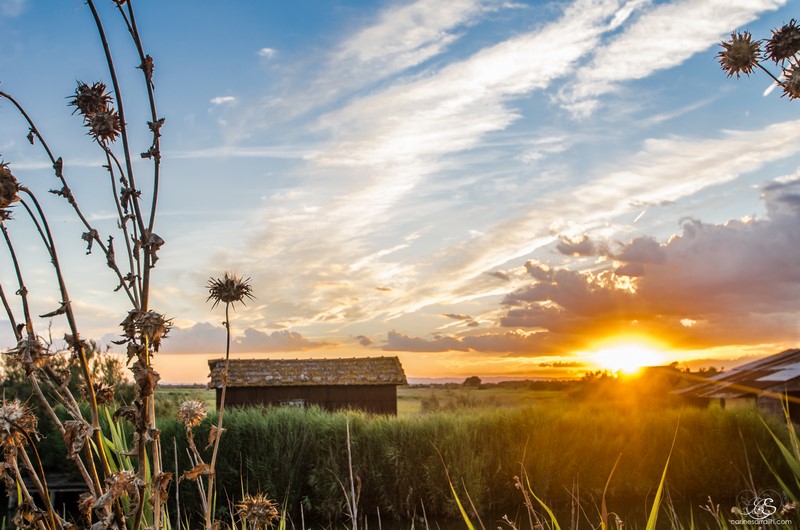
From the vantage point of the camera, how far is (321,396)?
26.0 metres

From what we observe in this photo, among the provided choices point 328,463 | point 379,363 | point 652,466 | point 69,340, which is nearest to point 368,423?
point 328,463

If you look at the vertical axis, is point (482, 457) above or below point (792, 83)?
below

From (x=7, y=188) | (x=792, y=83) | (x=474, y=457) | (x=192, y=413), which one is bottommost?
(x=474, y=457)

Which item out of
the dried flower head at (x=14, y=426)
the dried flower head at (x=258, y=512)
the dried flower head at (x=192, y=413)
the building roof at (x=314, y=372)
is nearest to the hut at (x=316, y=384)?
the building roof at (x=314, y=372)

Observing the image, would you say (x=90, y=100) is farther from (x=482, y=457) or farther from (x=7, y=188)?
(x=482, y=457)

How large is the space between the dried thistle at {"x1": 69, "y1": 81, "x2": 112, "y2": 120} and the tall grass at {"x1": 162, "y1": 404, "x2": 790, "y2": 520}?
1514cm

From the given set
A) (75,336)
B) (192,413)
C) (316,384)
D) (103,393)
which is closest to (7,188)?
(75,336)

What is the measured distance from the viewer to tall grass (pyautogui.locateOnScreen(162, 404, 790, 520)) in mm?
16984

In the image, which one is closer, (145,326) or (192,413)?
(145,326)

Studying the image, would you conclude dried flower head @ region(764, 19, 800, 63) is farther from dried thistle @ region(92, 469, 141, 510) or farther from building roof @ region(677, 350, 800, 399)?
building roof @ region(677, 350, 800, 399)

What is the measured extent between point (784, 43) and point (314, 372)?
24.7 m

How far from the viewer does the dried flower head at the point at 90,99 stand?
6.74 feet

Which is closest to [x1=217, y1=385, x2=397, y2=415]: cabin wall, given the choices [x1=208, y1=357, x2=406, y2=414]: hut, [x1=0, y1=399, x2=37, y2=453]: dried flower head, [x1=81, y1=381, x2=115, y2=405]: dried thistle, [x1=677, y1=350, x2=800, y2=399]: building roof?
[x1=208, y1=357, x2=406, y2=414]: hut

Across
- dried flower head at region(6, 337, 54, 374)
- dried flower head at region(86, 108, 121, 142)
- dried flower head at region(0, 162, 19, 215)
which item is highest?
dried flower head at region(86, 108, 121, 142)
